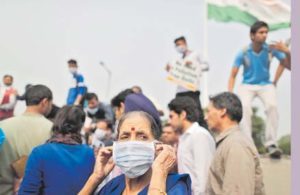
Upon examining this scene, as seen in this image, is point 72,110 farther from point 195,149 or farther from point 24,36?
point 24,36

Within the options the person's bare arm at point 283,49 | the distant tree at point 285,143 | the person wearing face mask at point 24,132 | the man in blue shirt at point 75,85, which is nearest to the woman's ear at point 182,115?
the person wearing face mask at point 24,132

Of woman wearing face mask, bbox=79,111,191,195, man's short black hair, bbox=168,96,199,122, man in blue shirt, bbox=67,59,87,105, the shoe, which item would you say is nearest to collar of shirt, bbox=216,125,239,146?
man's short black hair, bbox=168,96,199,122

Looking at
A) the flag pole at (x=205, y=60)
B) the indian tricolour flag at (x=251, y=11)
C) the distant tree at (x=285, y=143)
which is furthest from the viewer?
the indian tricolour flag at (x=251, y=11)

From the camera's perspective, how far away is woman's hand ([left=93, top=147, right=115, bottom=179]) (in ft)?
10.0

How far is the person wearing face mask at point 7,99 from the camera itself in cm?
908

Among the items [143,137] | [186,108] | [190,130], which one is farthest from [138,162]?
[186,108]

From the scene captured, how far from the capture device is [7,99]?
9.36m

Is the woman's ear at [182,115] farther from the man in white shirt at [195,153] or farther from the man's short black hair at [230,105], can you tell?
the man's short black hair at [230,105]

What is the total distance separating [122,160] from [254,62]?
19.5ft

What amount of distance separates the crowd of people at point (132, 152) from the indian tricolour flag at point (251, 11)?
4441 mm

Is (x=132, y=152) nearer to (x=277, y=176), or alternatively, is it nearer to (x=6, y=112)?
(x=277, y=176)

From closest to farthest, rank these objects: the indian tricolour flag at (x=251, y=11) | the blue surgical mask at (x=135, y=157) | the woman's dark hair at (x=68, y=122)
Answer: the blue surgical mask at (x=135, y=157)
the woman's dark hair at (x=68, y=122)
the indian tricolour flag at (x=251, y=11)

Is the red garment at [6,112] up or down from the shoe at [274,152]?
up

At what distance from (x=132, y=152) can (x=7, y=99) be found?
676cm
